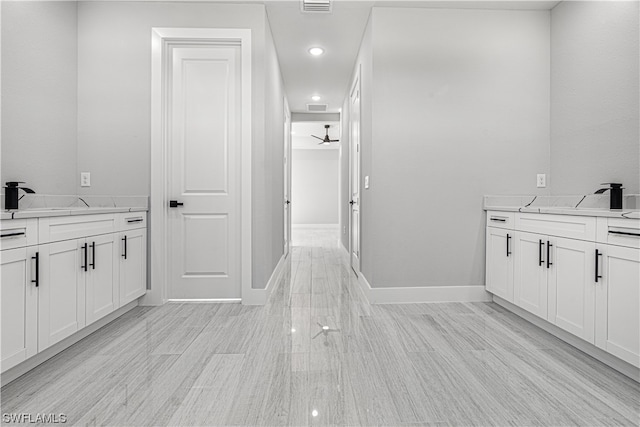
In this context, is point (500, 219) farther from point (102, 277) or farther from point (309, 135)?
point (309, 135)

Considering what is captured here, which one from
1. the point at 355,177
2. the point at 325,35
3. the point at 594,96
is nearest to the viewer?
the point at 594,96

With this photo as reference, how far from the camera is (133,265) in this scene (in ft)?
8.86

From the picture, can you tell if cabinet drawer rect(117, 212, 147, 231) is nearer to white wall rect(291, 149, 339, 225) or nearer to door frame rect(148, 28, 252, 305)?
door frame rect(148, 28, 252, 305)

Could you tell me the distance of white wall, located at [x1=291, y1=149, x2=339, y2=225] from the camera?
11398mm

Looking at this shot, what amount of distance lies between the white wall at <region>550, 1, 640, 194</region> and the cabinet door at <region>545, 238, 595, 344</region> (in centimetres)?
75

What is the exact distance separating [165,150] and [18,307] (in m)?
1.65

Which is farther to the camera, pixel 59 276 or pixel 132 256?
pixel 132 256

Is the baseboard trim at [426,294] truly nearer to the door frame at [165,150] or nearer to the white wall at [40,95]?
the door frame at [165,150]

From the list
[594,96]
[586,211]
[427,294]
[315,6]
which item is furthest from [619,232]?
[315,6]

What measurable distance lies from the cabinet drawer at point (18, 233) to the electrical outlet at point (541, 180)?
11.7ft

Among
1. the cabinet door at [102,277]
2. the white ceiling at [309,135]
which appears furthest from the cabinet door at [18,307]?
the white ceiling at [309,135]

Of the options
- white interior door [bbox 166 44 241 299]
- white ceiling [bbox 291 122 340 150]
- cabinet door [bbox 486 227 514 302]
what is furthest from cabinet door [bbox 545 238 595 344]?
white ceiling [bbox 291 122 340 150]

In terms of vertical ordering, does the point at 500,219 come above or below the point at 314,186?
below

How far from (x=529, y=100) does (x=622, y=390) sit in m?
2.35
